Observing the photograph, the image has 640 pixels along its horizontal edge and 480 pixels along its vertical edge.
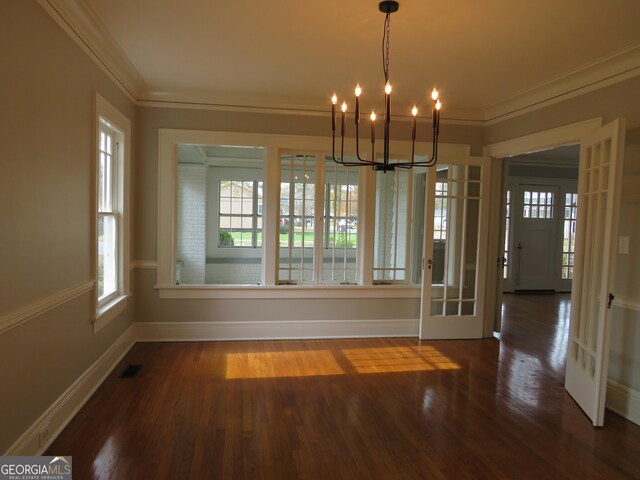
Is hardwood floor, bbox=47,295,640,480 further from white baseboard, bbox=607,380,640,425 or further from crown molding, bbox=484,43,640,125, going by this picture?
crown molding, bbox=484,43,640,125

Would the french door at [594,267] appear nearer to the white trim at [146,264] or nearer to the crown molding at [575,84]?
the crown molding at [575,84]

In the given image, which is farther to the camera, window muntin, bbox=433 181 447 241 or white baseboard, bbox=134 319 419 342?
window muntin, bbox=433 181 447 241

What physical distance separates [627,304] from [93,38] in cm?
426

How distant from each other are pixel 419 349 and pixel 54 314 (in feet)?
11.2

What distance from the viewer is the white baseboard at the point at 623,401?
3.12 meters

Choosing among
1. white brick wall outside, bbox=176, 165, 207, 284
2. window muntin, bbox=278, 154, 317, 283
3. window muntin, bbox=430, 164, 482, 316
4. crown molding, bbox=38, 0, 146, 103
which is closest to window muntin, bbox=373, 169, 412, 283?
window muntin, bbox=430, 164, 482, 316

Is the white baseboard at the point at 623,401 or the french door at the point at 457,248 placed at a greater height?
the french door at the point at 457,248

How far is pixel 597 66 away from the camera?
11.3 feet

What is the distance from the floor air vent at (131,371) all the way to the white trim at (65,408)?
12 centimetres

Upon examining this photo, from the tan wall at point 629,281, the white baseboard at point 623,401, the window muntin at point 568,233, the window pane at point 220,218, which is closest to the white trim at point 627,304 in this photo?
the tan wall at point 629,281

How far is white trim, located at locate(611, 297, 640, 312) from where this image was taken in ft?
10.4

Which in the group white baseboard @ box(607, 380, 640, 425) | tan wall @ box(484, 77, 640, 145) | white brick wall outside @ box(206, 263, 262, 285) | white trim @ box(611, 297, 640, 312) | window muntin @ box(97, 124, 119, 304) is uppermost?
tan wall @ box(484, 77, 640, 145)

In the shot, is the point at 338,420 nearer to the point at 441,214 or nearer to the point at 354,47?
the point at 354,47

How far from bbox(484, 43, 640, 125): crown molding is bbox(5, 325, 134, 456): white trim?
14.7 ft
